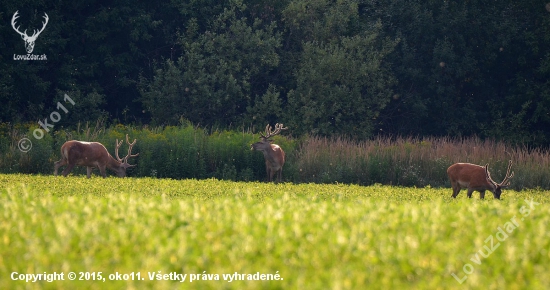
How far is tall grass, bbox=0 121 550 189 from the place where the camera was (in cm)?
2220

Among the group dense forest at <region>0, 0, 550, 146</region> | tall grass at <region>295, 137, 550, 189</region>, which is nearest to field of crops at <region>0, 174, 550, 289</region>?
tall grass at <region>295, 137, 550, 189</region>

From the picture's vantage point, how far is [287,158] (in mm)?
24109

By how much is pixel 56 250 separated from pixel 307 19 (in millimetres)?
31627

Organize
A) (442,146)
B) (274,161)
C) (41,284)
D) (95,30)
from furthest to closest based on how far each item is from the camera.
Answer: (95,30) → (442,146) → (274,161) → (41,284)

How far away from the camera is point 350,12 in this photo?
36719mm

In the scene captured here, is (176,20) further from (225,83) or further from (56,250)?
(56,250)

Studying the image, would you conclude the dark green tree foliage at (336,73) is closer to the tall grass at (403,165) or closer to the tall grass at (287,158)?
the tall grass at (403,165)

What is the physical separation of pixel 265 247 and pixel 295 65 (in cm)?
3068

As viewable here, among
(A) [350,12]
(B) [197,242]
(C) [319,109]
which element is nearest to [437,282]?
(B) [197,242]

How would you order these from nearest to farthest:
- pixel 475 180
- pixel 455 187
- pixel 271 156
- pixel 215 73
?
1. pixel 475 180
2. pixel 455 187
3. pixel 271 156
4. pixel 215 73

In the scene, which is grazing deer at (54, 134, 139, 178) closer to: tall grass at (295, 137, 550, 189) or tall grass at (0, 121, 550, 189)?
tall grass at (0, 121, 550, 189)

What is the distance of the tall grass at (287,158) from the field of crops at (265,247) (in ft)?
43.5

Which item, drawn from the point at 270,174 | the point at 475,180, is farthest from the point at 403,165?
the point at 475,180

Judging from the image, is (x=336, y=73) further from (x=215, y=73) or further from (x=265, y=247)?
(x=265, y=247)
